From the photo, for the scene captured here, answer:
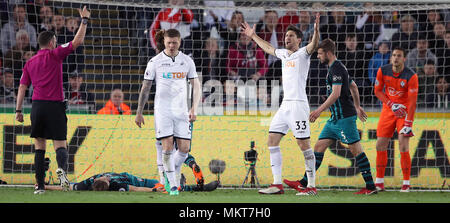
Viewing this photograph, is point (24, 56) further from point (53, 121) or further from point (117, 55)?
point (53, 121)

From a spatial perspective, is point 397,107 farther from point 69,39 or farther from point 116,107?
point 69,39

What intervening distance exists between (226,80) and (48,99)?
4.10 m

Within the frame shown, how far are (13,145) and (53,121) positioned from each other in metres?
2.16

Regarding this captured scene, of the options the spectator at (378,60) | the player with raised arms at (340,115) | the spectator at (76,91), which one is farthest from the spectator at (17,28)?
the spectator at (378,60)

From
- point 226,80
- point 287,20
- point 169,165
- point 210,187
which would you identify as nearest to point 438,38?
point 287,20

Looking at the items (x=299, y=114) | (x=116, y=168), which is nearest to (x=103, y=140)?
(x=116, y=168)

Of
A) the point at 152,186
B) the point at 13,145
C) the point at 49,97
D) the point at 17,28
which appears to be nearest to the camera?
the point at 49,97

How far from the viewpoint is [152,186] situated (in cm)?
855

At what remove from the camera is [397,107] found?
27.9 feet

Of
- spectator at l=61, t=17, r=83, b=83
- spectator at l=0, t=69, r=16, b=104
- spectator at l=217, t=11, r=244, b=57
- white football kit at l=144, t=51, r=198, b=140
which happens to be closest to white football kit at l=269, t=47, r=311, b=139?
white football kit at l=144, t=51, r=198, b=140

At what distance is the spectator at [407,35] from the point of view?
11.2 meters

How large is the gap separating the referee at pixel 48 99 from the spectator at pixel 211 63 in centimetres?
378

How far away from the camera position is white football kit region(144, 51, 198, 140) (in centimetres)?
745

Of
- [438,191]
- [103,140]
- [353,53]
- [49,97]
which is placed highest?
[353,53]
